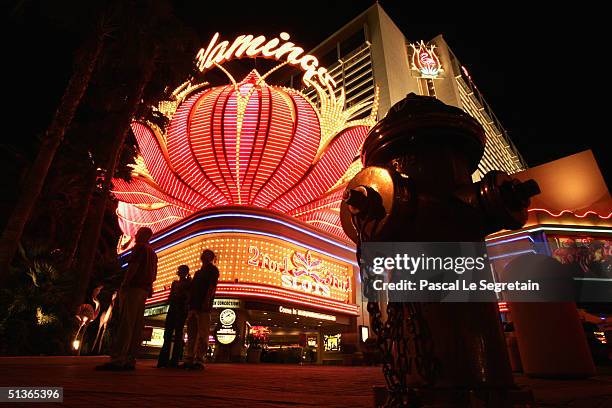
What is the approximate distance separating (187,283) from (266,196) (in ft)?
34.9

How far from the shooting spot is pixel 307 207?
18.2 meters

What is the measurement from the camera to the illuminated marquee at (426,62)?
4791 cm

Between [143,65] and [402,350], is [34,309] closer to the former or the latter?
[143,65]

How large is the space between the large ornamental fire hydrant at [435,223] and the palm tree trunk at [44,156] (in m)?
10.6

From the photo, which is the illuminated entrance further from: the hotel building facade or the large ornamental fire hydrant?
the large ornamental fire hydrant

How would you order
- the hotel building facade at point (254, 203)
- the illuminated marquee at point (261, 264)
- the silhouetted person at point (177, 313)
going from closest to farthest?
the silhouetted person at point (177, 313)
the illuminated marquee at point (261, 264)
the hotel building facade at point (254, 203)

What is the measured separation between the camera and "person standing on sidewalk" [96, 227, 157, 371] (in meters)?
4.53

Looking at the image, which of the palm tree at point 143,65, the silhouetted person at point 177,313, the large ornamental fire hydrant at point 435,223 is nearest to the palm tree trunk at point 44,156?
the palm tree at point 143,65

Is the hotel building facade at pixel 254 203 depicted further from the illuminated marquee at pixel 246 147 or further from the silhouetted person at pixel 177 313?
the silhouetted person at pixel 177 313

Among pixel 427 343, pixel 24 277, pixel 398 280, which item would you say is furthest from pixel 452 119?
pixel 24 277

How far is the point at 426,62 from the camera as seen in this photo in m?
48.1

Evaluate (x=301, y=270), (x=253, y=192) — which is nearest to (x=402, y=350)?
→ (x=301, y=270)

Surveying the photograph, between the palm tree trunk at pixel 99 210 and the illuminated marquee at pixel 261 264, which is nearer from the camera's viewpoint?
the palm tree trunk at pixel 99 210

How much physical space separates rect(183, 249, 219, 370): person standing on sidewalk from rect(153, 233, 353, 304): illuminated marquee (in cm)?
816
